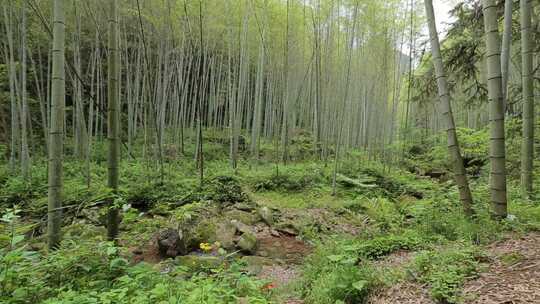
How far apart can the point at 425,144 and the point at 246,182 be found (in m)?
8.75

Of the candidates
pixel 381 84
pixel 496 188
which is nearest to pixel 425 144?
pixel 381 84

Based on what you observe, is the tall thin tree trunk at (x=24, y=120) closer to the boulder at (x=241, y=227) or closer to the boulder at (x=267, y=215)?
the boulder at (x=241, y=227)

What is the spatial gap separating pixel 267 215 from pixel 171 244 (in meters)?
1.53

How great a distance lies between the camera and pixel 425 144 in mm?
11820

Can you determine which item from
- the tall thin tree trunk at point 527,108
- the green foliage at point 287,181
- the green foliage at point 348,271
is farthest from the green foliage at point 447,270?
the green foliage at point 287,181

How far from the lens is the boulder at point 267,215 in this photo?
4.53 meters

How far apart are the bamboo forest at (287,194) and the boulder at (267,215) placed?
2 cm

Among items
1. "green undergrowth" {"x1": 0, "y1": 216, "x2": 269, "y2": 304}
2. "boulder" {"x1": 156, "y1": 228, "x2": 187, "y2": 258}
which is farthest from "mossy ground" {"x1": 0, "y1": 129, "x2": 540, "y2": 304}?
"boulder" {"x1": 156, "y1": 228, "x2": 187, "y2": 258}

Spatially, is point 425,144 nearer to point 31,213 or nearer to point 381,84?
point 381,84

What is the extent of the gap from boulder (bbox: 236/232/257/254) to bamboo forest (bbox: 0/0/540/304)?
0.02 meters

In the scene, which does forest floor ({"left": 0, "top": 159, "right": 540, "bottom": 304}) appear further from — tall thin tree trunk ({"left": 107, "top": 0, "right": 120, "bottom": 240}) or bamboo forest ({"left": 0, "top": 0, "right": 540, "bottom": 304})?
tall thin tree trunk ({"left": 107, "top": 0, "right": 120, "bottom": 240})

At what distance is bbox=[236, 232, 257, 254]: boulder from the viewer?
3.68 m

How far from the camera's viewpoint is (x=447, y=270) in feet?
5.48

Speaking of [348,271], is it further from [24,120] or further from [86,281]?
[24,120]
